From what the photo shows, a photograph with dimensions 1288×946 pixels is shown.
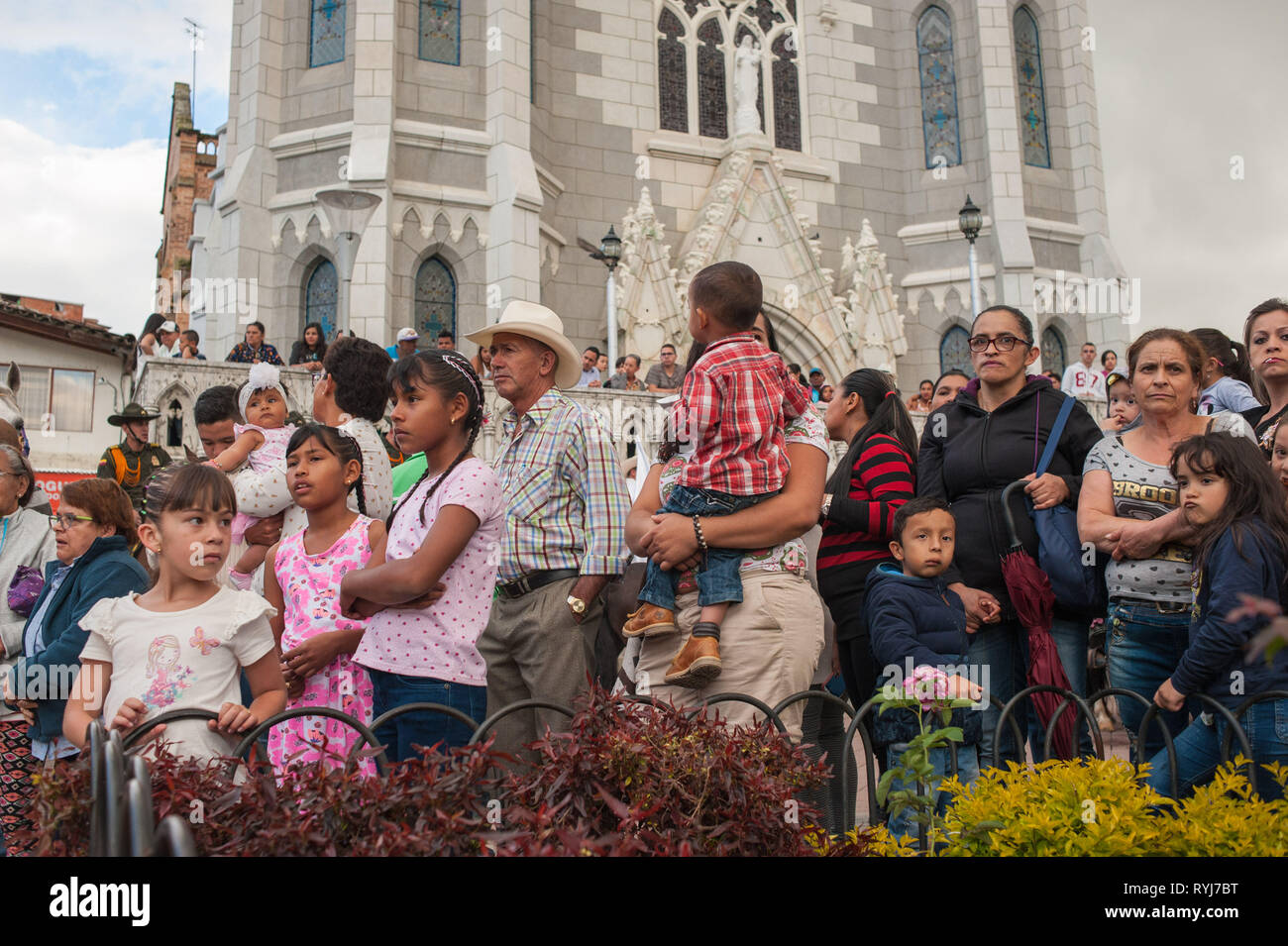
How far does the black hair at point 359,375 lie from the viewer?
524cm

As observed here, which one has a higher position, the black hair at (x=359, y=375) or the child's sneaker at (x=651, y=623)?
the black hair at (x=359, y=375)

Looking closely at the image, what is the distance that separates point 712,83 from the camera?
73.5ft

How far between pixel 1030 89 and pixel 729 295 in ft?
73.1

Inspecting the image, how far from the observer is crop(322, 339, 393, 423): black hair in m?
5.24

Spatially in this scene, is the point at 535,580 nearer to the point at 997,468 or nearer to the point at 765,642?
the point at 765,642

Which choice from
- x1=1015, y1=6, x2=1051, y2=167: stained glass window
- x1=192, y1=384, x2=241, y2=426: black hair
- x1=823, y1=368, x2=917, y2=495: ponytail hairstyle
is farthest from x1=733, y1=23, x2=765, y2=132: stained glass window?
x1=823, y1=368, x2=917, y2=495: ponytail hairstyle

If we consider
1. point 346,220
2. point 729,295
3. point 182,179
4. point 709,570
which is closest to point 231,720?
point 709,570

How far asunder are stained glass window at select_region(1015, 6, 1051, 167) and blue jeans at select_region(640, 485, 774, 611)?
70.7 feet

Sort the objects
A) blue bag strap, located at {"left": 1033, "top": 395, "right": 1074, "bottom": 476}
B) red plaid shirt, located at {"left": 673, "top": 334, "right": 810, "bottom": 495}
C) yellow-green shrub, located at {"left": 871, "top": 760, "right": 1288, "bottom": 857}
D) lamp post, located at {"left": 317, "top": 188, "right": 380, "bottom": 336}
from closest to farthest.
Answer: yellow-green shrub, located at {"left": 871, "top": 760, "right": 1288, "bottom": 857}
red plaid shirt, located at {"left": 673, "top": 334, "right": 810, "bottom": 495}
blue bag strap, located at {"left": 1033, "top": 395, "right": 1074, "bottom": 476}
lamp post, located at {"left": 317, "top": 188, "right": 380, "bottom": 336}

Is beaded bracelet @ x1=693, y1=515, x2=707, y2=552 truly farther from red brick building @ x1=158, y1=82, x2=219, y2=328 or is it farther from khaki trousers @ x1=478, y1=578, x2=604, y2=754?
red brick building @ x1=158, y1=82, x2=219, y2=328

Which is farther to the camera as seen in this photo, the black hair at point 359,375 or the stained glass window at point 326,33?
the stained glass window at point 326,33

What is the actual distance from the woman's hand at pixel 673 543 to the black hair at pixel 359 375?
6.01 ft

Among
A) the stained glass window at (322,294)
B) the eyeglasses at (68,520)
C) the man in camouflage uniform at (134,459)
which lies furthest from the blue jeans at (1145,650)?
the stained glass window at (322,294)

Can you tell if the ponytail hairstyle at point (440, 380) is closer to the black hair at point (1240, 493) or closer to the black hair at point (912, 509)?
the black hair at point (912, 509)
